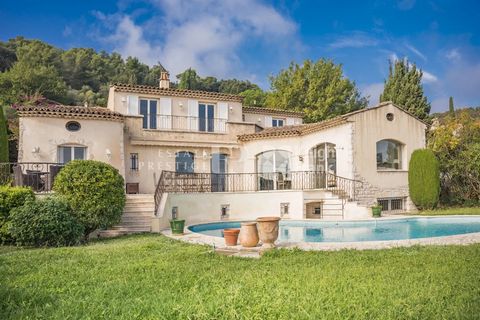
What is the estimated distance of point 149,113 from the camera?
22.8m

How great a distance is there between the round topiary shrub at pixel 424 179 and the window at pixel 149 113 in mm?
15352

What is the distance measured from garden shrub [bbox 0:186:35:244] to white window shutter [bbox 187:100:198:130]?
12.7 metres

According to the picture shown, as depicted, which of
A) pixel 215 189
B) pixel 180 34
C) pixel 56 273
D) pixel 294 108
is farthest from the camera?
pixel 294 108

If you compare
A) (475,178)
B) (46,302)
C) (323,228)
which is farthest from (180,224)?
(475,178)

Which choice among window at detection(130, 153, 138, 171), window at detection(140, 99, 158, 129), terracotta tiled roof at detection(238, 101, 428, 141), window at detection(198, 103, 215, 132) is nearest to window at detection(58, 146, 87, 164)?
window at detection(130, 153, 138, 171)

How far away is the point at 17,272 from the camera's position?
271 inches

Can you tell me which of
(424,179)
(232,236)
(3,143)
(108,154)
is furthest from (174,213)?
(424,179)

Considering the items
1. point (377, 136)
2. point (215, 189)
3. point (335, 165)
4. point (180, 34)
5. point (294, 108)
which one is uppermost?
point (180, 34)

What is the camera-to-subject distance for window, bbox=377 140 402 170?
2003cm

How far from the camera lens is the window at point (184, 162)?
2273 centimetres

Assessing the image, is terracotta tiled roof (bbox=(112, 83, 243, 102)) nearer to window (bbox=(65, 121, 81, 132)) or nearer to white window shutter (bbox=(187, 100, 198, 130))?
white window shutter (bbox=(187, 100, 198, 130))

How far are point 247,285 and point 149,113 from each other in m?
18.8

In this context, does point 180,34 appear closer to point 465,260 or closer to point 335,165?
point 335,165

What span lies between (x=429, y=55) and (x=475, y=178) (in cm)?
1597
